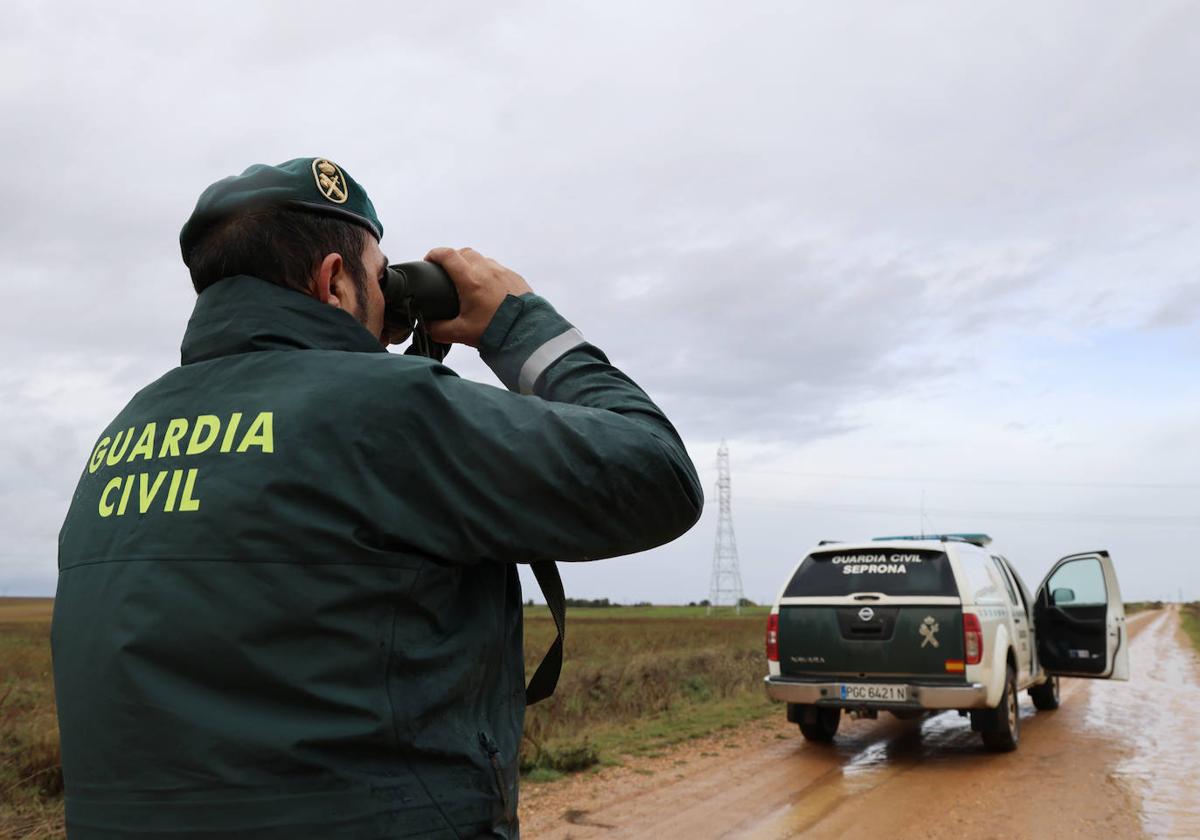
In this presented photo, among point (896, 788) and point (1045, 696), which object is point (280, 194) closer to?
point (896, 788)

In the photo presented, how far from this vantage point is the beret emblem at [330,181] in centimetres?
167

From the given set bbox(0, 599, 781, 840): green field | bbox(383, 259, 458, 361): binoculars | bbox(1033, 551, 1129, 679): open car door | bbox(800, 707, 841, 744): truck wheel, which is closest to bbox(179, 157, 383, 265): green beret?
bbox(383, 259, 458, 361): binoculars

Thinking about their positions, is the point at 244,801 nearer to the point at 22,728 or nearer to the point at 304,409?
the point at 304,409

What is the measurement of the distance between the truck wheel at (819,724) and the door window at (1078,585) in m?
3.37

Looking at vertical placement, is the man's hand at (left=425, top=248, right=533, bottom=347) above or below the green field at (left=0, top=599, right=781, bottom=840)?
above

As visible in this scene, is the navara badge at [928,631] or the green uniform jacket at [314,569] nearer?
the green uniform jacket at [314,569]

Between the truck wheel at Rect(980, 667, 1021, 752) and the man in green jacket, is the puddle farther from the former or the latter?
the man in green jacket

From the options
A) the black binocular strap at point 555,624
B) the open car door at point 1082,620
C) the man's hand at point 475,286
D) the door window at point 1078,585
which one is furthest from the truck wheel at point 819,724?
the man's hand at point 475,286

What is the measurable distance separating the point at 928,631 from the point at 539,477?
8330 millimetres

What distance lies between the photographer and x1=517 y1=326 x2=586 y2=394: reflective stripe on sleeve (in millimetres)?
1723

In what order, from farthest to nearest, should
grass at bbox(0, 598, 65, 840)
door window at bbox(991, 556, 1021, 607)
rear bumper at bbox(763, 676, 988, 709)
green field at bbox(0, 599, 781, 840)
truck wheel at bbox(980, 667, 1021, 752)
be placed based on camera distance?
1. door window at bbox(991, 556, 1021, 607)
2. truck wheel at bbox(980, 667, 1021, 752)
3. rear bumper at bbox(763, 676, 988, 709)
4. green field at bbox(0, 599, 781, 840)
5. grass at bbox(0, 598, 65, 840)

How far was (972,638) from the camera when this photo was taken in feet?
29.2

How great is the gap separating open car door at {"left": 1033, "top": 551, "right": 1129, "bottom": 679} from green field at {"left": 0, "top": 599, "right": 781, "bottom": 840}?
3282 millimetres

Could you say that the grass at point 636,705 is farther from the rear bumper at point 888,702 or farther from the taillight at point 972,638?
the taillight at point 972,638
